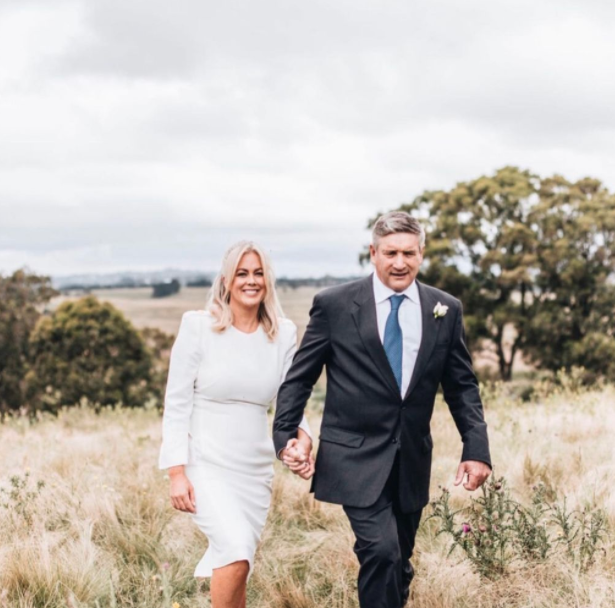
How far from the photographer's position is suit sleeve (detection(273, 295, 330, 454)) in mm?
3525

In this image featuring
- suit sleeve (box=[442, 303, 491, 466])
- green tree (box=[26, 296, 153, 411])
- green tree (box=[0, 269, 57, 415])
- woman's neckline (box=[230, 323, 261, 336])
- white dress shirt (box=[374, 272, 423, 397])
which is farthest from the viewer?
green tree (box=[0, 269, 57, 415])

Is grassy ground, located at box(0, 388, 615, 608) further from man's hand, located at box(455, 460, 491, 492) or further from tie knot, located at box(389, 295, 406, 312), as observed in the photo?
tie knot, located at box(389, 295, 406, 312)

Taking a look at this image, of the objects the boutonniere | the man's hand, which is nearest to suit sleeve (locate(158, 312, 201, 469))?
the boutonniere

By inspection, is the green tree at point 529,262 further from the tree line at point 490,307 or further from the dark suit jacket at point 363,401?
the dark suit jacket at point 363,401

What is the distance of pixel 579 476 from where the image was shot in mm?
5371

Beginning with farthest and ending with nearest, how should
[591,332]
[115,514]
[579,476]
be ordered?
[591,332], [579,476], [115,514]

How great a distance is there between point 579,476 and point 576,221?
74.9 ft

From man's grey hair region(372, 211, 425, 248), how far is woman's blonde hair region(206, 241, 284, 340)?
63cm

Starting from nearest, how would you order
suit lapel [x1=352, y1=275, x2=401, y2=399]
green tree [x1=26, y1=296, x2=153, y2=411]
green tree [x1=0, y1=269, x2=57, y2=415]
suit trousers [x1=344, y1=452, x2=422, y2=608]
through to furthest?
suit trousers [x1=344, y1=452, x2=422, y2=608] < suit lapel [x1=352, y1=275, x2=401, y2=399] < green tree [x1=26, y1=296, x2=153, y2=411] < green tree [x1=0, y1=269, x2=57, y2=415]

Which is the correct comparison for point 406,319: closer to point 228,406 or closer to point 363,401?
point 363,401

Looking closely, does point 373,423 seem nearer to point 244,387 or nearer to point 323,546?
point 244,387

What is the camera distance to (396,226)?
348cm

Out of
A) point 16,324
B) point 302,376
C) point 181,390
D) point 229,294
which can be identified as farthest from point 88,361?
point 302,376

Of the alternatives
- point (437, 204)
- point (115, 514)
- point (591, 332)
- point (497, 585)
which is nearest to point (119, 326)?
point (437, 204)
